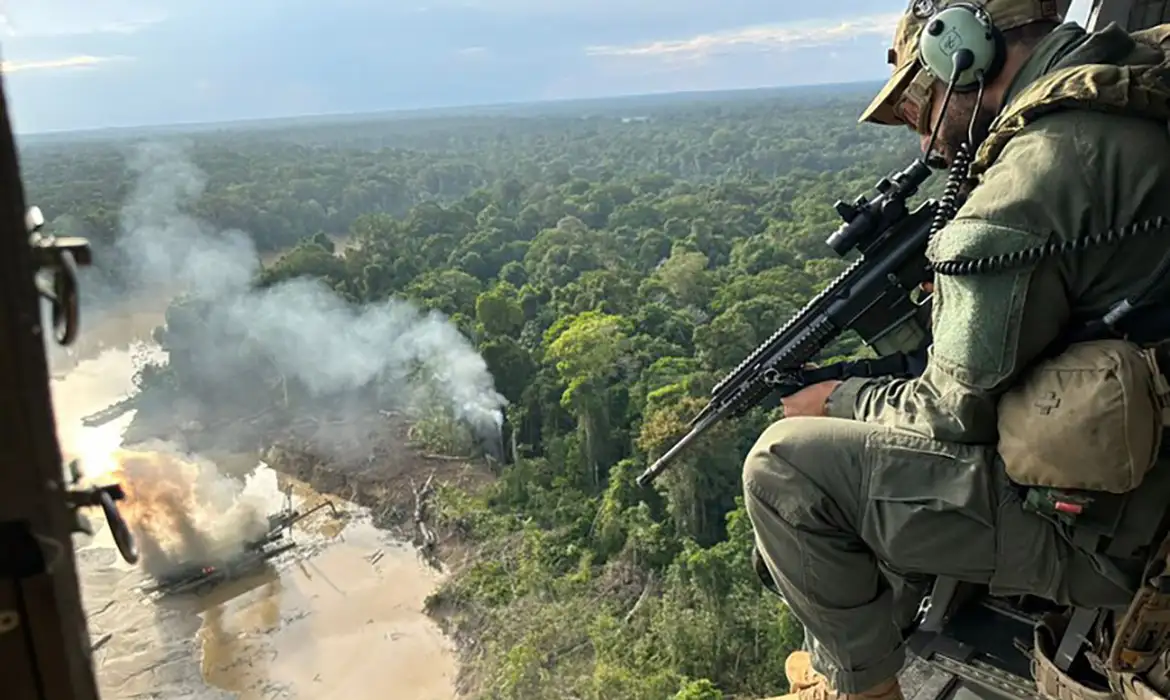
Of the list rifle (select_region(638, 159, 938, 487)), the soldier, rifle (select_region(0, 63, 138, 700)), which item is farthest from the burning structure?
rifle (select_region(0, 63, 138, 700))

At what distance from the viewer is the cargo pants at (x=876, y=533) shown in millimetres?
1272

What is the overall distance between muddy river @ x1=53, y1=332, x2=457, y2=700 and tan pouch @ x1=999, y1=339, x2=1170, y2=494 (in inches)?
380

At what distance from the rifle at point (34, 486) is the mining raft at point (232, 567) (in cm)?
1281

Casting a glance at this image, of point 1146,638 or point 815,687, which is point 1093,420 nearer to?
point 1146,638

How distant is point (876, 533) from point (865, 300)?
0.49 m

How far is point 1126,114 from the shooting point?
1.19 metres

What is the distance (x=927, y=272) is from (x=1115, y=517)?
0.59 metres

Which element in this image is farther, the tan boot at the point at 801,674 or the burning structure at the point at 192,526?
the burning structure at the point at 192,526

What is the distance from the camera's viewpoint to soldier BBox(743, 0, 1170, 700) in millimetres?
1177

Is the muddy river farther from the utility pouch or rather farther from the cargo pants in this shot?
the utility pouch

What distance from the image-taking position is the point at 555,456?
1227 cm

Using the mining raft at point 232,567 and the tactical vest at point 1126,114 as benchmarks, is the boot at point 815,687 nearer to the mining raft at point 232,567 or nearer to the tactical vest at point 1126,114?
the tactical vest at point 1126,114

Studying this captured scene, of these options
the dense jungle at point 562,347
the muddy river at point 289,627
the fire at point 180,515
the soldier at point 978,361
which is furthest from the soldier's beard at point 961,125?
the fire at point 180,515

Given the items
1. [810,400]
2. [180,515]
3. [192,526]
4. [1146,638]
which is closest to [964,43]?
[810,400]
